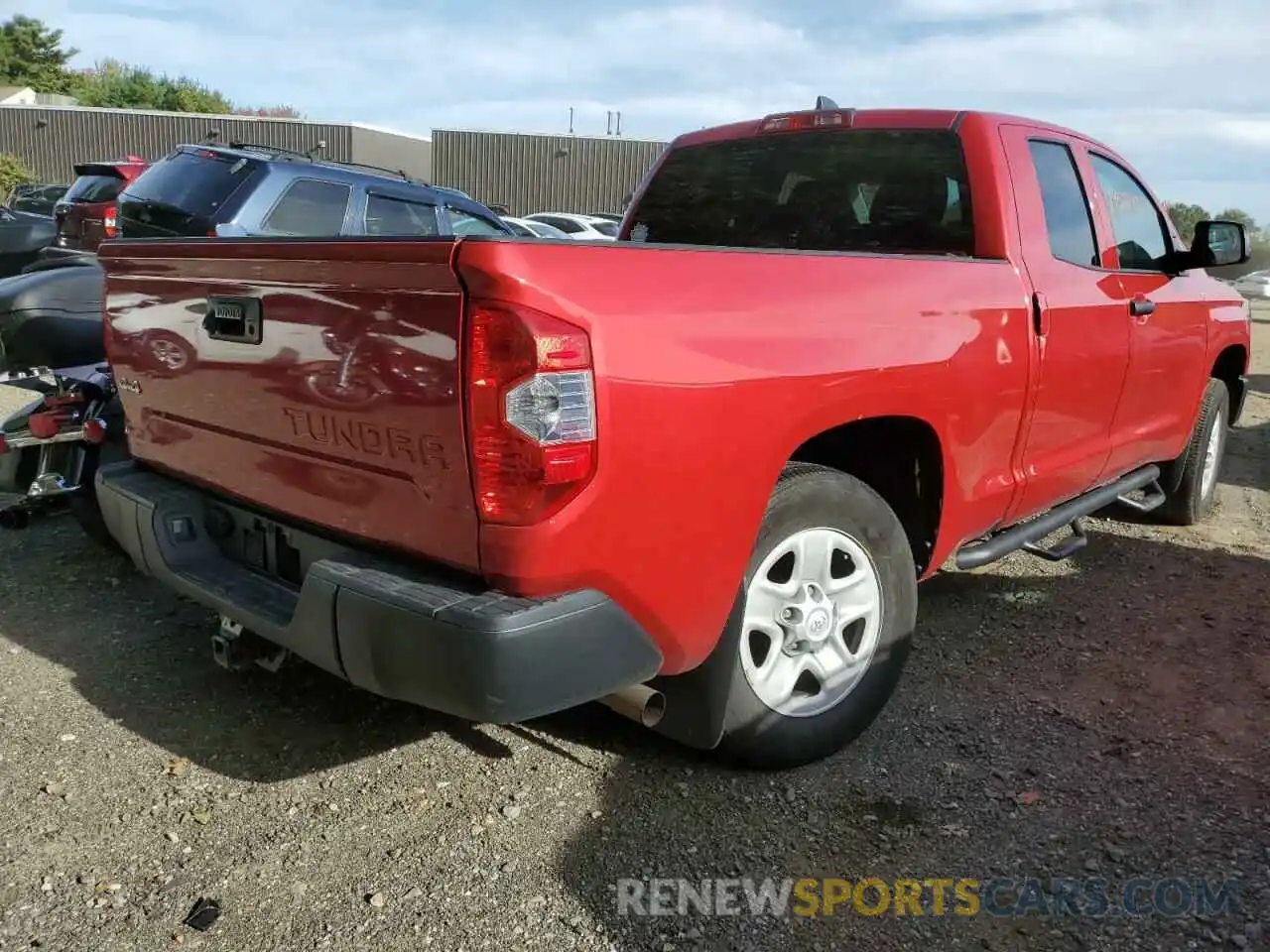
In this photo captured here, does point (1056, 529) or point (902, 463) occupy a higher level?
point (902, 463)

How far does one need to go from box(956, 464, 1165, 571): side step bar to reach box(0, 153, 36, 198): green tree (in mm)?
33355

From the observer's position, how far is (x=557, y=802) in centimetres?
284

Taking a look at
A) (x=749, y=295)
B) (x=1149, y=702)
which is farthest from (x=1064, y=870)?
(x=749, y=295)

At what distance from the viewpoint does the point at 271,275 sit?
2506 millimetres

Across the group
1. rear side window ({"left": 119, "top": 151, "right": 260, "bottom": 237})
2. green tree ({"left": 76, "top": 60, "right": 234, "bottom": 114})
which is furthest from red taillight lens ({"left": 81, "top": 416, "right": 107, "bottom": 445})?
green tree ({"left": 76, "top": 60, "right": 234, "bottom": 114})

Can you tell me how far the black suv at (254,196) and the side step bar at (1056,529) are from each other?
16.5ft

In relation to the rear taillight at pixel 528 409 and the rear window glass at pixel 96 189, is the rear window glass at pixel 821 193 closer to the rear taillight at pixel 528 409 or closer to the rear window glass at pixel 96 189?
the rear taillight at pixel 528 409

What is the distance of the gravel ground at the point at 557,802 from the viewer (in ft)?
7.75

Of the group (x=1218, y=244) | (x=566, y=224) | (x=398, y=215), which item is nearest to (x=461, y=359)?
(x=1218, y=244)

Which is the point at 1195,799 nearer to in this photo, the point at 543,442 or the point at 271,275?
the point at 543,442

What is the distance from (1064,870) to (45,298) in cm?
470

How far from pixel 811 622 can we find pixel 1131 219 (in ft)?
8.82

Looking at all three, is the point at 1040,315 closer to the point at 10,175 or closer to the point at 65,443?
the point at 65,443

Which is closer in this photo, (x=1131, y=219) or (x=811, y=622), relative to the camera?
(x=811, y=622)
